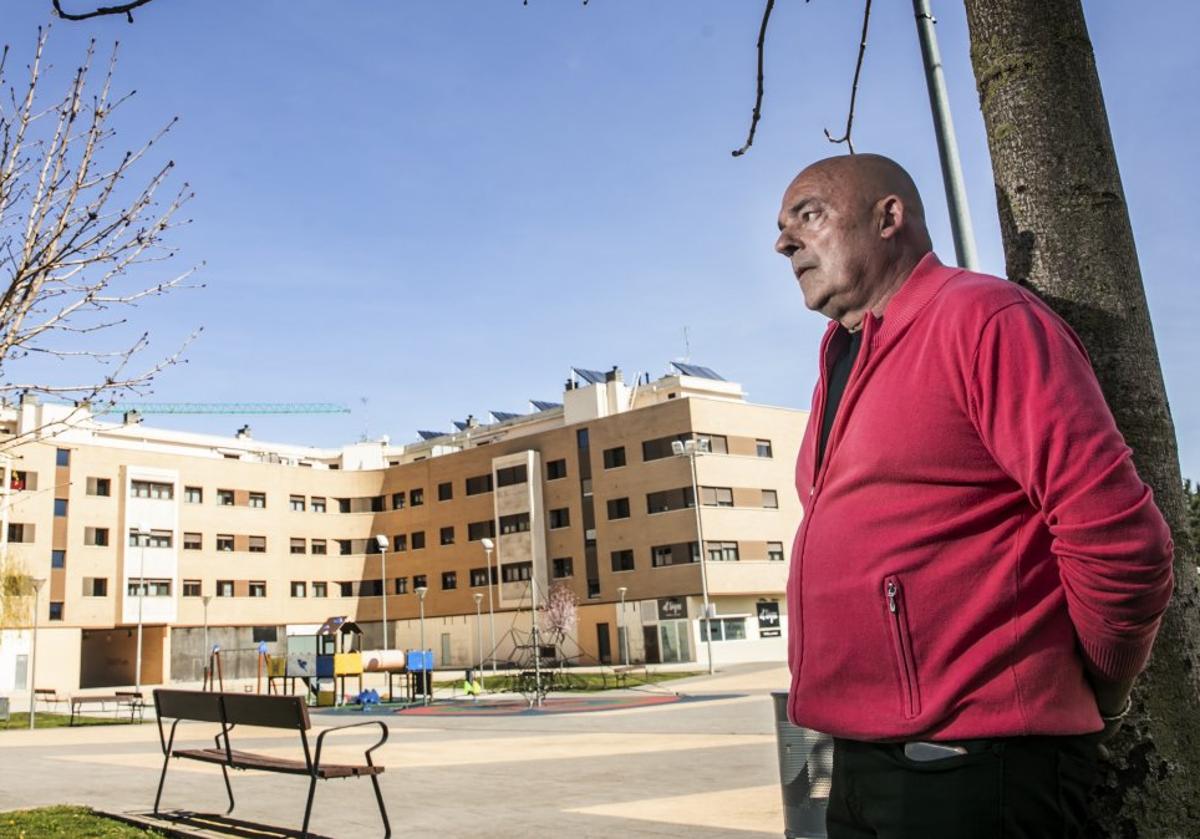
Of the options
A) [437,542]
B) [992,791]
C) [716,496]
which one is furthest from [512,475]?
[992,791]

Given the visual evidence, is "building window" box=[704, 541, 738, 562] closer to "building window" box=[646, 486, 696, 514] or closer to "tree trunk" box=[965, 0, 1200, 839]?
"building window" box=[646, 486, 696, 514]

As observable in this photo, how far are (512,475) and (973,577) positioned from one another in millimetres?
61073

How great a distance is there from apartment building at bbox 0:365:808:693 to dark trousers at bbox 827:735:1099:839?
43.9 m

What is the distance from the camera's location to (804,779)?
4.81m

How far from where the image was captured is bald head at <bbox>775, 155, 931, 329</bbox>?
2.02 metres

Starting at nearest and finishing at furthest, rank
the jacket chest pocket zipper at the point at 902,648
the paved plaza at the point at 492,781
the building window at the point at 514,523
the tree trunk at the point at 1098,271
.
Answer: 1. the jacket chest pocket zipper at the point at 902,648
2. the tree trunk at the point at 1098,271
3. the paved plaza at the point at 492,781
4. the building window at the point at 514,523

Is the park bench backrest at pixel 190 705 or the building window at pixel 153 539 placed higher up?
the building window at pixel 153 539

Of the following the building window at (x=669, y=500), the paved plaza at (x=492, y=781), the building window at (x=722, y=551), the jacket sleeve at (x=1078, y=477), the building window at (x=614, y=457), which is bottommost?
the paved plaza at (x=492, y=781)

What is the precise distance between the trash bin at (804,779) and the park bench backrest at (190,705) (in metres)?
4.62

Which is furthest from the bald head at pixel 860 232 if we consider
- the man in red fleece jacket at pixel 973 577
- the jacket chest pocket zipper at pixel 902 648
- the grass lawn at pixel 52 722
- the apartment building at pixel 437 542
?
the apartment building at pixel 437 542

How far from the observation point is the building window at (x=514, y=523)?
61.2m

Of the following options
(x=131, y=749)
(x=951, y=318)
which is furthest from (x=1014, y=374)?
(x=131, y=749)

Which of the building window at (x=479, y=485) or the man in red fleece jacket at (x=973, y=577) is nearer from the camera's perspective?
the man in red fleece jacket at (x=973, y=577)

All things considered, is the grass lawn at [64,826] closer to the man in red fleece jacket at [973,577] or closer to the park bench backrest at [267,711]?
the park bench backrest at [267,711]
